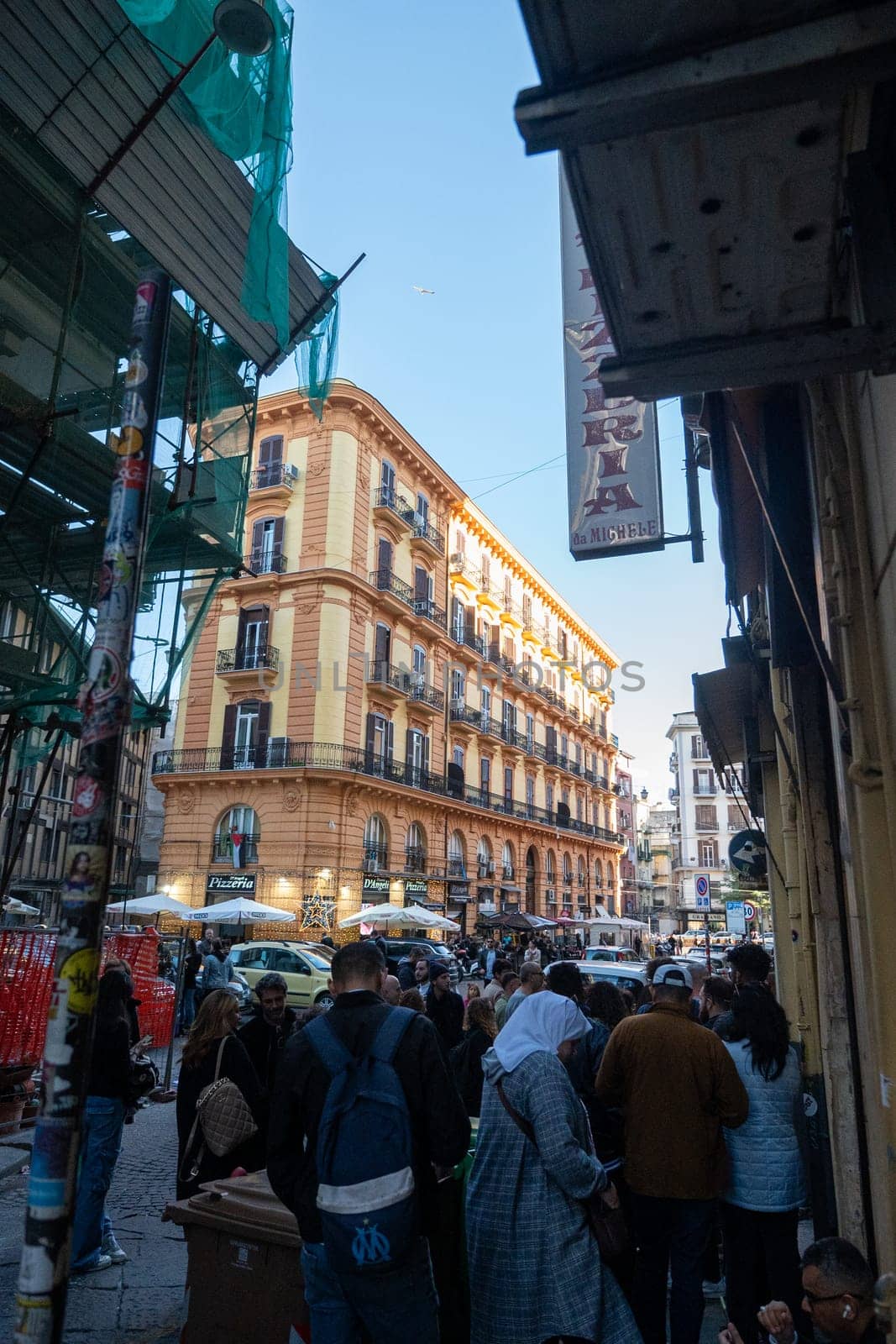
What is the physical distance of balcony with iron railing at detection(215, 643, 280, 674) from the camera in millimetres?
30781

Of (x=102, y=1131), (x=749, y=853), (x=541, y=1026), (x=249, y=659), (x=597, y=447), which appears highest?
(x=249, y=659)

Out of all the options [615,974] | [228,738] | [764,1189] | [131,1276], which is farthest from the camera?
[228,738]

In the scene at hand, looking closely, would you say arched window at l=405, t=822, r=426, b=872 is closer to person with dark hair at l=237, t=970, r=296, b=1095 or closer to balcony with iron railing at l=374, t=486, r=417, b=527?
balcony with iron railing at l=374, t=486, r=417, b=527

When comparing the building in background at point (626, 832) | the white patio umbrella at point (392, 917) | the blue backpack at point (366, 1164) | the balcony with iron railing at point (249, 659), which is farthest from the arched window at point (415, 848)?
the building in background at point (626, 832)

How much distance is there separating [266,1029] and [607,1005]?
2488mm

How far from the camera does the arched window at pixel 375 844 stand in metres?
30.6

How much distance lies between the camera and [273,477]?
32000mm

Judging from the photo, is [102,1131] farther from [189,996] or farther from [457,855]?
[457,855]

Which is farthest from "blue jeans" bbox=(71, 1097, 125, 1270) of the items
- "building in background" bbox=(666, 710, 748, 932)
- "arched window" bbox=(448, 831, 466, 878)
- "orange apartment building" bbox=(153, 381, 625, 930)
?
"building in background" bbox=(666, 710, 748, 932)

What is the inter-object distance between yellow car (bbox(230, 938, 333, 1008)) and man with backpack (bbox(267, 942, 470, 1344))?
14.8 m

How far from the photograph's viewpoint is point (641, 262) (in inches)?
82.8

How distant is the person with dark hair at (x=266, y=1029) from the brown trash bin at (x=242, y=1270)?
156cm

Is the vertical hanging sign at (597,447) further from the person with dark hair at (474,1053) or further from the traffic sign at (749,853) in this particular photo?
Result: the traffic sign at (749,853)

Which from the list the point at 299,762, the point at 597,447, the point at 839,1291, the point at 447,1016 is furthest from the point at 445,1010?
the point at 299,762
